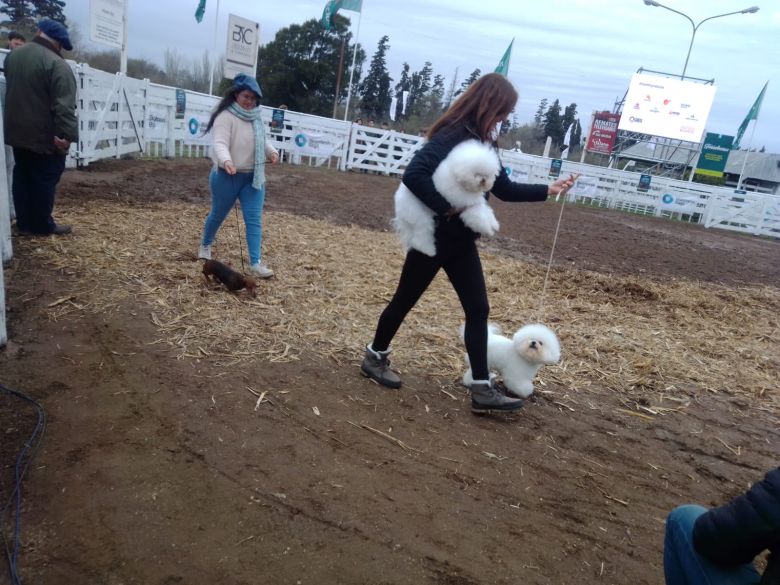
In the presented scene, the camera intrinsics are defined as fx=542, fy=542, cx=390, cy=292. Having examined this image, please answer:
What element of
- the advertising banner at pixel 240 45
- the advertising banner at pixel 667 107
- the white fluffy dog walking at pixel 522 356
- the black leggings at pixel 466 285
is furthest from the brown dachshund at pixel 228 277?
the advertising banner at pixel 667 107

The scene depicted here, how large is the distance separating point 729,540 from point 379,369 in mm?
2518

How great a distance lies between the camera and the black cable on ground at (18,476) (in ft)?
6.73

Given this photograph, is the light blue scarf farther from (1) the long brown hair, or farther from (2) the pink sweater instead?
(1) the long brown hair

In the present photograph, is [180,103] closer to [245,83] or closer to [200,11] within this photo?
[200,11]

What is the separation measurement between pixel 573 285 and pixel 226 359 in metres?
4.88

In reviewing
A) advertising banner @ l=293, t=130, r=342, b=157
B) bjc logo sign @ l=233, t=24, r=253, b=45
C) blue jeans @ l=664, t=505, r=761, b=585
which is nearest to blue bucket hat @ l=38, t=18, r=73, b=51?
blue jeans @ l=664, t=505, r=761, b=585

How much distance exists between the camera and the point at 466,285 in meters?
3.43

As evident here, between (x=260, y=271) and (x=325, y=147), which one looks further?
(x=325, y=147)

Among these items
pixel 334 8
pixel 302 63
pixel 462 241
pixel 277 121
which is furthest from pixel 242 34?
pixel 462 241

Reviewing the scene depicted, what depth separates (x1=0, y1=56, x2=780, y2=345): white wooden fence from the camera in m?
11.2

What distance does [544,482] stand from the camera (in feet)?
9.95

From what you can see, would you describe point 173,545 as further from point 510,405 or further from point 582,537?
point 510,405

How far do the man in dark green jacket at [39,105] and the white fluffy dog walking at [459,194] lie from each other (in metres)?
3.93

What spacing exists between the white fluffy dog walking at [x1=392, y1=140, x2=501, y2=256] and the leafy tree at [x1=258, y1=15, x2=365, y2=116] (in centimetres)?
3150
